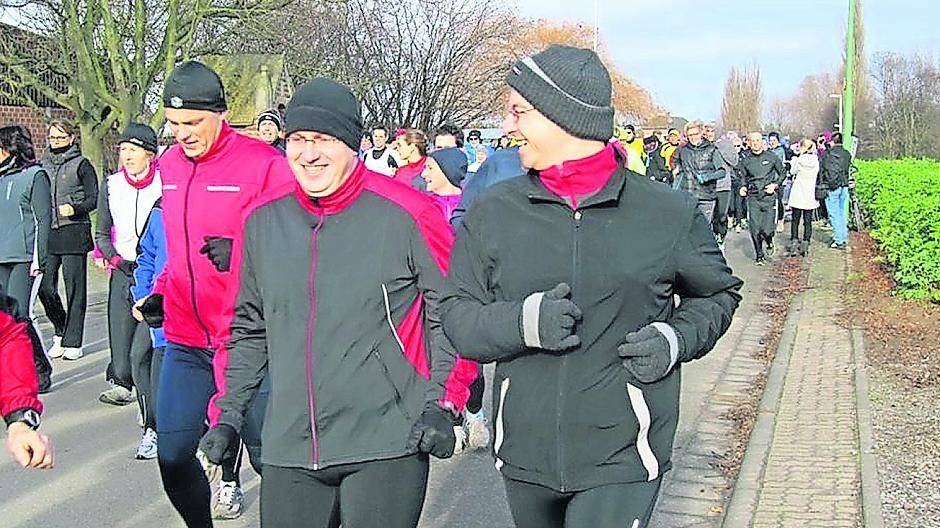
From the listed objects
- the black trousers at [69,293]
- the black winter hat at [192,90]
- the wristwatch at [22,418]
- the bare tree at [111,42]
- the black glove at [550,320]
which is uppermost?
the bare tree at [111,42]

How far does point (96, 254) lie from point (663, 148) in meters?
14.6

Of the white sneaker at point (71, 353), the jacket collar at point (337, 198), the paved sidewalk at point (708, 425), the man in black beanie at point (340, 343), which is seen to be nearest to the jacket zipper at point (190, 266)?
the man in black beanie at point (340, 343)

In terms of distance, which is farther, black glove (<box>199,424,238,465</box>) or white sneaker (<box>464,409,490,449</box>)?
white sneaker (<box>464,409,490,449</box>)

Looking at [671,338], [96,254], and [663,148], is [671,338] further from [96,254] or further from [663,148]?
[663,148]

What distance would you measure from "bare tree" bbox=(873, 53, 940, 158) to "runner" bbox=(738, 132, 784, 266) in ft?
75.2

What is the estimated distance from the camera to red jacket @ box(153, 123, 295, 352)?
15.0 feet

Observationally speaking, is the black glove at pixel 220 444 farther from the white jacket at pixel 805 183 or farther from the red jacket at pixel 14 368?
the white jacket at pixel 805 183

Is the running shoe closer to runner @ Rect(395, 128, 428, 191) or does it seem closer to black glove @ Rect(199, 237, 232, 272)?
runner @ Rect(395, 128, 428, 191)

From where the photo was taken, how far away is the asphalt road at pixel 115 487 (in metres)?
5.83

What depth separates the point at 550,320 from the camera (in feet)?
9.80

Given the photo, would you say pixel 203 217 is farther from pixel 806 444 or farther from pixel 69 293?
pixel 69 293

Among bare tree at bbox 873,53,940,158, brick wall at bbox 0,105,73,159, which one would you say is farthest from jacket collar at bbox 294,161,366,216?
bare tree at bbox 873,53,940,158

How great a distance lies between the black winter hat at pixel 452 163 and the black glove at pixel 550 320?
5108mm

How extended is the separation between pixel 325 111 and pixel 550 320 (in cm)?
111
